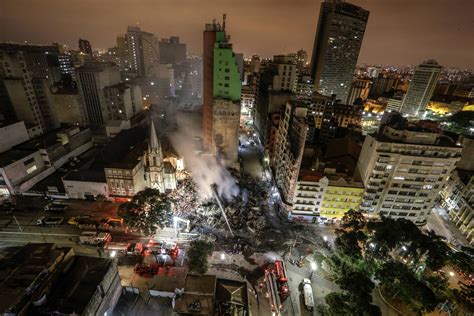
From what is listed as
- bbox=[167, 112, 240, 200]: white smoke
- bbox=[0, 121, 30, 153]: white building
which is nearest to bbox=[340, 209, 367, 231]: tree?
bbox=[167, 112, 240, 200]: white smoke

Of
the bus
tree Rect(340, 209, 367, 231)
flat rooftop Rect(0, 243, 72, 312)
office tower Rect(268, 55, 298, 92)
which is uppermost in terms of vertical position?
office tower Rect(268, 55, 298, 92)

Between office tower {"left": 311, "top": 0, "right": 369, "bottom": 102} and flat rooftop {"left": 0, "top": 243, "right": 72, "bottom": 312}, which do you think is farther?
office tower {"left": 311, "top": 0, "right": 369, "bottom": 102}

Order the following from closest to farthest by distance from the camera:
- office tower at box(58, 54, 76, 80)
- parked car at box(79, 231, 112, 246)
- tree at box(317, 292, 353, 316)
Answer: tree at box(317, 292, 353, 316) < parked car at box(79, 231, 112, 246) < office tower at box(58, 54, 76, 80)

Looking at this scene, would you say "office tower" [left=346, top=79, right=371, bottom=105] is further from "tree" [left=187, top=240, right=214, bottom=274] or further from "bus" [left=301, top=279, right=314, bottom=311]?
"tree" [left=187, top=240, right=214, bottom=274]

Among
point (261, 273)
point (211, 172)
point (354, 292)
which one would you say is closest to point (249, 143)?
point (211, 172)

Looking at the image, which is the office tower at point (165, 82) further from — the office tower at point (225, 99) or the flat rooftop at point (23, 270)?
the flat rooftop at point (23, 270)

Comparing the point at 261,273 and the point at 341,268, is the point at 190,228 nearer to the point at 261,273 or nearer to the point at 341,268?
the point at 261,273
